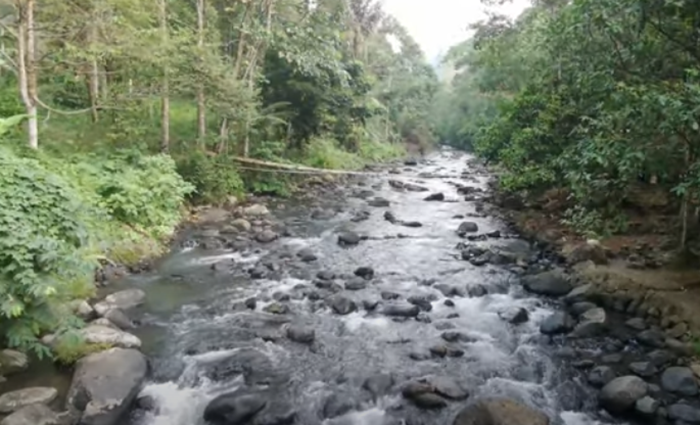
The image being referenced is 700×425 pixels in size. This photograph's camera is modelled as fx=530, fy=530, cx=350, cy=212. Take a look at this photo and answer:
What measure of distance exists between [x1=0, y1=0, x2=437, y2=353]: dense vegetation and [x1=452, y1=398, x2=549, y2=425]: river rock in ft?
13.7

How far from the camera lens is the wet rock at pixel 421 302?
8602 millimetres

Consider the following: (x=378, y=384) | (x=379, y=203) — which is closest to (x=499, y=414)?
(x=378, y=384)

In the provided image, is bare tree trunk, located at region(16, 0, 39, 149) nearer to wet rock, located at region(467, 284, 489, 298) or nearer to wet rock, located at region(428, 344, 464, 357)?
wet rock, located at region(428, 344, 464, 357)

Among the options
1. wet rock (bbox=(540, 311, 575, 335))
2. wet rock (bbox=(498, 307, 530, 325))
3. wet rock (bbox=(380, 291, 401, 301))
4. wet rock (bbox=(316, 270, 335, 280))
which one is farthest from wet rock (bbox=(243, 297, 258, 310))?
wet rock (bbox=(540, 311, 575, 335))

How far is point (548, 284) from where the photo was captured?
939 centimetres

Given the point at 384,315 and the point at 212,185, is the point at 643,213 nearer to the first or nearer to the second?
the point at 384,315

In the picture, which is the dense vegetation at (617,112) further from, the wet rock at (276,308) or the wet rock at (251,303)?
the wet rock at (251,303)

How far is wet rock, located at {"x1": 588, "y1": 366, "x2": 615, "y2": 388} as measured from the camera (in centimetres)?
619

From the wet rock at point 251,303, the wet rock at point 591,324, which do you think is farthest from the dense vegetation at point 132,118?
the wet rock at point 591,324

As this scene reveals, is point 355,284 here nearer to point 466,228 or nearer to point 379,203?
point 466,228

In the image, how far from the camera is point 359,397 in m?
5.92

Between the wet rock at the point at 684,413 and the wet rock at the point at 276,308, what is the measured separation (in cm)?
514

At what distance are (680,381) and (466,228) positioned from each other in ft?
27.9

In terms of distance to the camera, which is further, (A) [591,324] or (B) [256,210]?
(B) [256,210]
